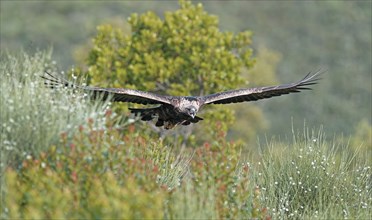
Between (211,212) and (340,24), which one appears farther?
(340,24)

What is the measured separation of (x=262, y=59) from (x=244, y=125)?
20.8ft

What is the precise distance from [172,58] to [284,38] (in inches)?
1256

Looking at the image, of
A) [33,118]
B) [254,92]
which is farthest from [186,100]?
[33,118]

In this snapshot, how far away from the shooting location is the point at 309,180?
11617mm

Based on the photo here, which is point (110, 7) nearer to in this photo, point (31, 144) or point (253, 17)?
point (253, 17)

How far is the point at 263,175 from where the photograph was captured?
11.9 metres

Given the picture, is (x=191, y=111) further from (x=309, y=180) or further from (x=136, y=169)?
(x=136, y=169)

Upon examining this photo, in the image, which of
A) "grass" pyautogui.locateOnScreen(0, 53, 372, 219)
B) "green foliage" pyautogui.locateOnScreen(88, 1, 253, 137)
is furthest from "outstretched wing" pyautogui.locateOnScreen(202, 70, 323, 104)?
"green foliage" pyautogui.locateOnScreen(88, 1, 253, 137)

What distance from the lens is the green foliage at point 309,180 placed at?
11117 millimetres

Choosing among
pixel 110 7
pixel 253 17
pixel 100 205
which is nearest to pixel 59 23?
pixel 110 7

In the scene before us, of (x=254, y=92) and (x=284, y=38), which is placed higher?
(x=284, y=38)

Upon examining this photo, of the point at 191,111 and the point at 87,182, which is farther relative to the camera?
the point at 191,111

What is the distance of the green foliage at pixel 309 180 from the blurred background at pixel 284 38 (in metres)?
27.7

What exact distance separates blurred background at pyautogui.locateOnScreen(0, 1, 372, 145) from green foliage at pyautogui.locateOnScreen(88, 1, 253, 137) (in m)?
17.4
